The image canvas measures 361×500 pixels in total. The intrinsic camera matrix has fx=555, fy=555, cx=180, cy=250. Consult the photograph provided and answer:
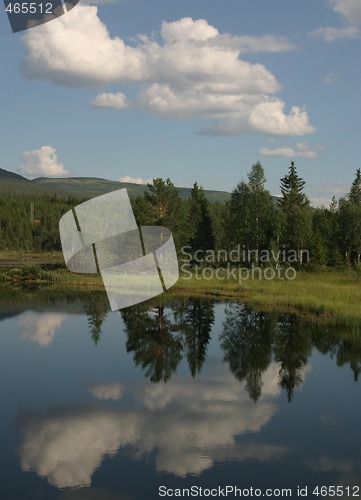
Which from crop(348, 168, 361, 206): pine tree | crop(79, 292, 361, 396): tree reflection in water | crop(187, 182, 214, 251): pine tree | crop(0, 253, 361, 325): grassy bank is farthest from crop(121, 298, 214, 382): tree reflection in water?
crop(348, 168, 361, 206): pine tree

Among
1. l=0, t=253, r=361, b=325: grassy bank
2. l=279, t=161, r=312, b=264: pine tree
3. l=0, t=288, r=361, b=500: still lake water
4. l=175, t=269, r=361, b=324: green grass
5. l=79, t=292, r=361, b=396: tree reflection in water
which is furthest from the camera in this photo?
l=279, t=161, r=312, b=264: pine tree

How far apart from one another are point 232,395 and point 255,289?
2957 centimetres

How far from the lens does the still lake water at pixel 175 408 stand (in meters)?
15.0

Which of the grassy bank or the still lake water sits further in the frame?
the grassy bank

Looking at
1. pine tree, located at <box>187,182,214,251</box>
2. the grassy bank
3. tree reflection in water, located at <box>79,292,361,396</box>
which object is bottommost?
tree reflection in water, located at <box>79,292,361,396</box>

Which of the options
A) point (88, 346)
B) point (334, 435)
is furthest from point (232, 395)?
point (88, 346)

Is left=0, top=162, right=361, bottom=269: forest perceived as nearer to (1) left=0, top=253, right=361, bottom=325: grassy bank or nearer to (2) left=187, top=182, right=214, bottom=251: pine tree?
(2) left=187, top=182, right=214, bottom=251: pine tree

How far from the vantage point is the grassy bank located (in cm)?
3950

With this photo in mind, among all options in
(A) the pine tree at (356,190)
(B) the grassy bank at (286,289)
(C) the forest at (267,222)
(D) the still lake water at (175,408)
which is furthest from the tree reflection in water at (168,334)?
(A) the pine tree at (356,190)

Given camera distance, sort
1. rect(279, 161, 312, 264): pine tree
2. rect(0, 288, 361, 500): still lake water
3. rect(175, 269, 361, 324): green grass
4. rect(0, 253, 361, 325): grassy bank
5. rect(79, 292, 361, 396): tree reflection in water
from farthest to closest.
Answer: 1. rect(279, 161, 312, 264): pine tree
2. rect(0, 253, 361, 325): grassy bank
3. rect(175, 269, 361, 324): green grass
4. rect(79, 292, 361, 396): tree reflection in water
5. rect(0, 288, 361, 500): still lake water

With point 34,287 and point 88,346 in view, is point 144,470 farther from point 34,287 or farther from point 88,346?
point 34,287

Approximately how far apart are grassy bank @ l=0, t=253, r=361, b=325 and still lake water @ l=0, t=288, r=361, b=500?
12.0 feet

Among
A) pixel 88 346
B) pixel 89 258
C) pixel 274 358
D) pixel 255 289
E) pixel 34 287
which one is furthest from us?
pixel 89 258

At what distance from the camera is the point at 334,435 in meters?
18.4
